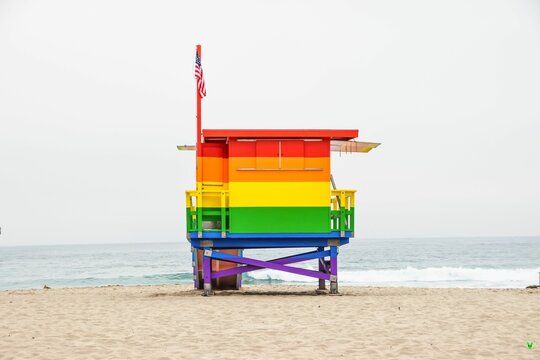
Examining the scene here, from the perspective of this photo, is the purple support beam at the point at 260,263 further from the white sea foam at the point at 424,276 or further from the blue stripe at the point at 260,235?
the white sea foam at the point at 424,276

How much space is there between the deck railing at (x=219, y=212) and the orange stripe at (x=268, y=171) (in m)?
0.57

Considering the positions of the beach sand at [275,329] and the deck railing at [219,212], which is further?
the deck railing at [219,212]

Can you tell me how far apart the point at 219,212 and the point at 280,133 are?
2.50 m

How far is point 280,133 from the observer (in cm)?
1593

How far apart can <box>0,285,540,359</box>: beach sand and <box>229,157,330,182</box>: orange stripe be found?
2.93 metres

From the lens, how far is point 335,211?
54.0ft

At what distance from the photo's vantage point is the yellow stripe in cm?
1599

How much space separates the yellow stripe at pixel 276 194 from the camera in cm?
1599

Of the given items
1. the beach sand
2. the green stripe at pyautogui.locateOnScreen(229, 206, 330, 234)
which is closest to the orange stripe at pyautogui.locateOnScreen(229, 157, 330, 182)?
the green stripe at pyautogui.locateOnScreen(229, 206, 330, 234)

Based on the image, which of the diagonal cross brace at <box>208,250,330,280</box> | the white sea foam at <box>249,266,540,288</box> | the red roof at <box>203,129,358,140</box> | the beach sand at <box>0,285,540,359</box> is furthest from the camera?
the white sea foam at <box>249,266,540,288</box>

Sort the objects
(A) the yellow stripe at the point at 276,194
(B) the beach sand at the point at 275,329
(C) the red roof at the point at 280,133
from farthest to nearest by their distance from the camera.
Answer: (A) the yellow stripe at the point at 276,194 < (C) the red roof at the point at 280,133 < (B) the beach sand at the point at 275,329

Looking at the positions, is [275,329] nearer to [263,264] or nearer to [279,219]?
[279,219]

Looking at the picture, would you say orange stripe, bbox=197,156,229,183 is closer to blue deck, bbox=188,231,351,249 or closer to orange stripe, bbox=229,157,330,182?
orange stripe, bbox=229,157,330,182

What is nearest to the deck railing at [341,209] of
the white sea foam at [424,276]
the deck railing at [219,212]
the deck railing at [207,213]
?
the deck railing at [219,212]
